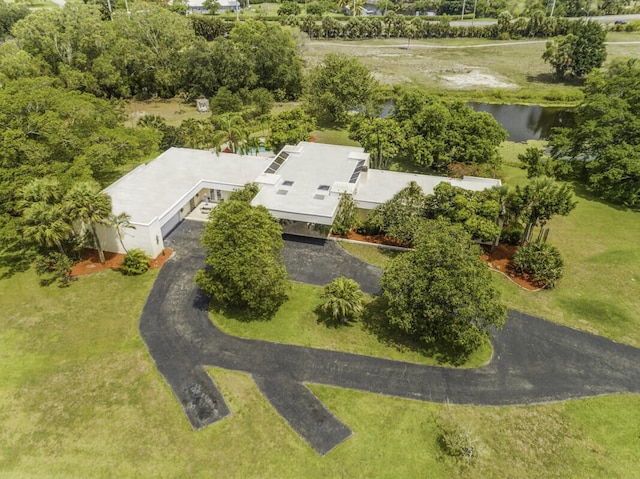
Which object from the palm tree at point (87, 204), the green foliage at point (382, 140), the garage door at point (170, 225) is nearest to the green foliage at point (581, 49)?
the green foliage at point (382, 140)

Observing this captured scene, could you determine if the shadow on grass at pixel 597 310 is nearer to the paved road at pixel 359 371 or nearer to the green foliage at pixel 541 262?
the green foliage at pixel 541 262

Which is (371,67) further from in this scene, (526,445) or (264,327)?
(526,445)

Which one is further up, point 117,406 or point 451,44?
point 451,44

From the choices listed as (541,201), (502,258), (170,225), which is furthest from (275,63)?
(541,201)

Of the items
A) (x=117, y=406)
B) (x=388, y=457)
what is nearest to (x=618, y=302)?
(x=388, y=457)

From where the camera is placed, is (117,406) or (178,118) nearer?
(117,406)

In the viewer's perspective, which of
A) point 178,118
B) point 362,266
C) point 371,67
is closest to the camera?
point 362,266

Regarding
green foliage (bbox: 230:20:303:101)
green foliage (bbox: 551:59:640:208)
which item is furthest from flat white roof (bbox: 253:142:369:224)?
green foliage (bbox: 230:20:303:101)
